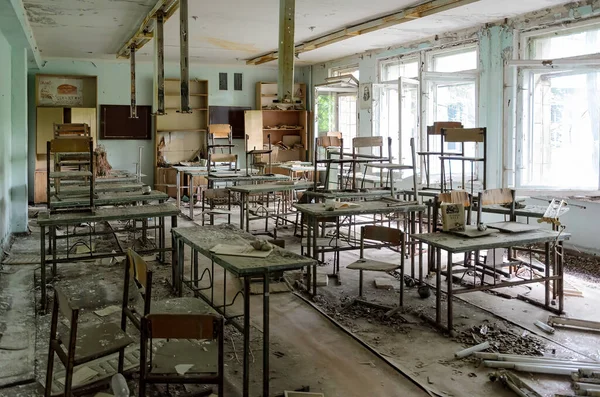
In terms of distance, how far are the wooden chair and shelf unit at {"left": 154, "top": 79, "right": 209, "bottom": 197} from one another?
9363 mm

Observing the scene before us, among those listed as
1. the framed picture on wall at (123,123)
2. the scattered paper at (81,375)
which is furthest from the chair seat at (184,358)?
the framed picture on wall at (123,123)

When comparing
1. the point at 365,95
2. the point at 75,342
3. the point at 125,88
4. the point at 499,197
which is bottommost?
the point at 75,342

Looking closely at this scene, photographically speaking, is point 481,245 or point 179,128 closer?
point 481,245

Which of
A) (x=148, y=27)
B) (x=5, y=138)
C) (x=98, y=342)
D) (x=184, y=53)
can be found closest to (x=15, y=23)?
(x=5, y=138)

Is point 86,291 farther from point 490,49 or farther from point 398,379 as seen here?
point 490,49

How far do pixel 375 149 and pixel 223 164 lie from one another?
2919 millimetres

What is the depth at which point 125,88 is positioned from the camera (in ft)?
39.5

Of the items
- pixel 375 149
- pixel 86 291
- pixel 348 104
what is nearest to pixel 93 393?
pixel 86 291

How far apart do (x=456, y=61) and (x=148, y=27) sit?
4.70 metres

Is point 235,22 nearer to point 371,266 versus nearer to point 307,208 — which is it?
point 307,208

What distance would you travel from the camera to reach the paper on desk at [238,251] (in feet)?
11.0

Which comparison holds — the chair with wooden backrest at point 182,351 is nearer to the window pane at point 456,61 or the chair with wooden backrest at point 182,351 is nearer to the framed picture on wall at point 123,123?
the window pane at point 456,61

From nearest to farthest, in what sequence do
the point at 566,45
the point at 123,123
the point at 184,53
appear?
1. the point at 184,53
2. the point at 566,45
3. the point at 123,123

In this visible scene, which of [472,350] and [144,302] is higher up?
[144,302]
